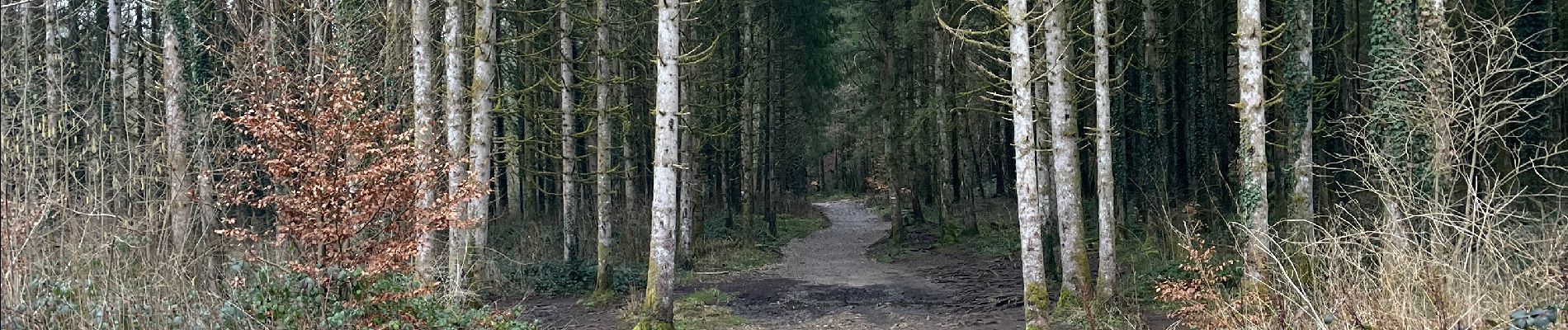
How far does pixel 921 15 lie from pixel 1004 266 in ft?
22.7

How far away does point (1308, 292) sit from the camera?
8.65 meters

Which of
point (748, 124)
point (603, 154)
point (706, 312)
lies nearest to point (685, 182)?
point (603, 154)

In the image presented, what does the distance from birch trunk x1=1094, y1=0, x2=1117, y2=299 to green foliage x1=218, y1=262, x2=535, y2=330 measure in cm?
777

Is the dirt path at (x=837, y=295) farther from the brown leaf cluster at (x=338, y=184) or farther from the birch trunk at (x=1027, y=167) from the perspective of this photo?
Answer: the brown leaf cluster at (x=338, y=184)

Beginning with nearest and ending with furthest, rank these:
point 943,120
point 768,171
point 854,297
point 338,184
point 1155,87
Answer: point 338,184
point 854,297
point 1155,87
point 943,120
point 768,171

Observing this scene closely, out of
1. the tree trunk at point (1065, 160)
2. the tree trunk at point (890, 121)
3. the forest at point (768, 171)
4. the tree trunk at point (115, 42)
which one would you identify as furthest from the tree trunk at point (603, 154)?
the tree trunk at point (115, 42)

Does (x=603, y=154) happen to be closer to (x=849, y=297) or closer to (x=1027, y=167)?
(x=849, y=297)

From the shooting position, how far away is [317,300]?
7.29 m

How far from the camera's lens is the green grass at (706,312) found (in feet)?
43.1

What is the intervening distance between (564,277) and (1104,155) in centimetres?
849

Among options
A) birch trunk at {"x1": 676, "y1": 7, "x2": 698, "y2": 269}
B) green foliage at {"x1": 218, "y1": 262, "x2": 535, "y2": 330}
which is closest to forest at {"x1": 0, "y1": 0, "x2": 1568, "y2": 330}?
green foliage at {"x1": 218, "y1": 262, "x2": 535, "y2": 330}

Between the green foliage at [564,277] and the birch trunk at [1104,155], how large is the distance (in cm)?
694

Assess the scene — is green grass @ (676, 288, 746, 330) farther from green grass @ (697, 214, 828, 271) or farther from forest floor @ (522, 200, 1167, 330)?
green grass @ (697, 214, 828, 271)

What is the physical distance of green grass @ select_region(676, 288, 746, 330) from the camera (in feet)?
43.1
